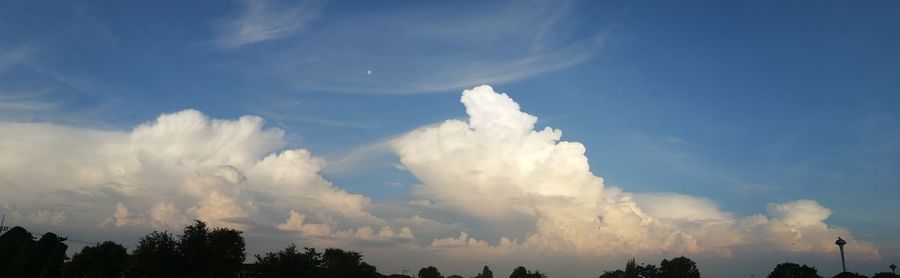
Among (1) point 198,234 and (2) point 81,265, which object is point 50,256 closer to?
(1) point 198,234

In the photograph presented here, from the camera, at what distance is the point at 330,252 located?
111 m

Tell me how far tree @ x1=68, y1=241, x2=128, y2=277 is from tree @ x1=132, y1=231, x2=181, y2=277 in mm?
10854

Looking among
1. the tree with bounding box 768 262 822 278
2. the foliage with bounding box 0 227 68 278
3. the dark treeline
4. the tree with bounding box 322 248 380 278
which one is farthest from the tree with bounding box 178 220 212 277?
the tree with bounding box 768 262 822 278

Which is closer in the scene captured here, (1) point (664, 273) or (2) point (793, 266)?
(1) point (664, 273)

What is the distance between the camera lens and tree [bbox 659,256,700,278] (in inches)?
5625

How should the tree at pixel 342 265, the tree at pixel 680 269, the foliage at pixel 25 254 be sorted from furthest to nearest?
1. the tree at pixel 680 269
2. the tree at pixel 342 265
3. the foliage at pixel 25 254

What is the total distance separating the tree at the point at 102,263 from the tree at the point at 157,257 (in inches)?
427

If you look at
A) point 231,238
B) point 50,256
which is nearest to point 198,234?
point 231,238

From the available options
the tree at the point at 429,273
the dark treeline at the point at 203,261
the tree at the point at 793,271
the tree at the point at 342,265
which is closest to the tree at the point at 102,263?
the dark treeline at the point at 203,261

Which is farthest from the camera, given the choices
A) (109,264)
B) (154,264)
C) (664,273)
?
(664,273)

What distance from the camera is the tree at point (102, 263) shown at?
85.5m

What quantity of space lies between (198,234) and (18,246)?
7772 cm

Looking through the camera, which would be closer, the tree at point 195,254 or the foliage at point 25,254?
the foliage at point 25,254

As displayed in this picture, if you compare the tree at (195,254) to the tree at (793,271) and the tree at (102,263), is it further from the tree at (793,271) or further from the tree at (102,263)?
the tree at (793,271)
